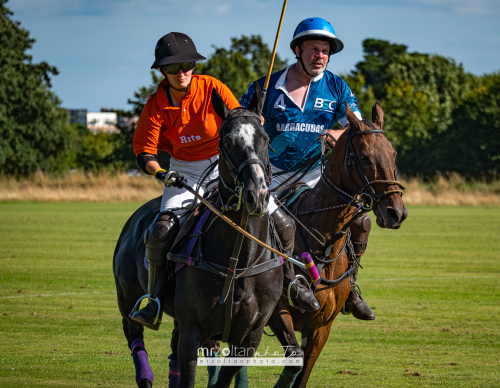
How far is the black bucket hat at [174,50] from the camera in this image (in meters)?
4.98

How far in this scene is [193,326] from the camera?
451 cm

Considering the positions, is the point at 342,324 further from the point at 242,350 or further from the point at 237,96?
the point at 237,96

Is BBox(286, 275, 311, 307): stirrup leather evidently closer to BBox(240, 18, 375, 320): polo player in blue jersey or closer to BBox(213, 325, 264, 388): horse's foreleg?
BBox(213, 325, 264, 388): horse's foreleg

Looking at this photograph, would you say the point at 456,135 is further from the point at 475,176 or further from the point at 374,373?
the point at 374,373

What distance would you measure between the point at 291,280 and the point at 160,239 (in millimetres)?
1144

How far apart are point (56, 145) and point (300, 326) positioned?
41.7 meters

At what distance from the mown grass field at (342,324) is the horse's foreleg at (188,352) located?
213 centimetres

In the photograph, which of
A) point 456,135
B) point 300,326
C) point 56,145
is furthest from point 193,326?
point 456,135

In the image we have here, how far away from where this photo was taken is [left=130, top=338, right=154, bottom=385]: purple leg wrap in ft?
18.5

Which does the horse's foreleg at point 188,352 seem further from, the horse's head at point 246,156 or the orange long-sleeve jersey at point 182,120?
the orange long-sleeve jersey at point 182,120

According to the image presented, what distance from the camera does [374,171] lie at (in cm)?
518

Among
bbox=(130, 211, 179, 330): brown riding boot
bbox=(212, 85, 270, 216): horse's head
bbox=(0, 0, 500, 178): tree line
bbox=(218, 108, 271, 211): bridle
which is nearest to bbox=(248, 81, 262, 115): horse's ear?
bbox=(212, 85, 270, 216): horse's head

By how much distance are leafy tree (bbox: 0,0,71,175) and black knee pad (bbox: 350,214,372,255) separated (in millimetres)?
39008

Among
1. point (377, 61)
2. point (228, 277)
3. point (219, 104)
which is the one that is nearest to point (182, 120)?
point (219, 104)
